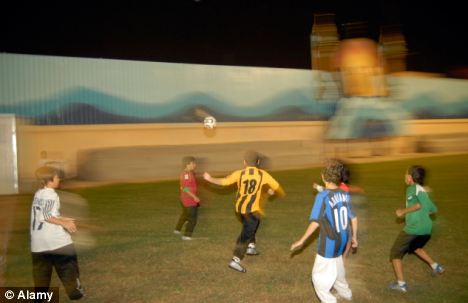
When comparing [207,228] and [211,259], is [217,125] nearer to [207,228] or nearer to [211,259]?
[207,228]

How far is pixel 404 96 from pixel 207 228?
77.4 feet

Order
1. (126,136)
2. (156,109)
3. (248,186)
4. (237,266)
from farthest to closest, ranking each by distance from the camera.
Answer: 1. (156,109)
2. (126,136)
3. (248,186)
4. (237,266)

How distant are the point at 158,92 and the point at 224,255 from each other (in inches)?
593

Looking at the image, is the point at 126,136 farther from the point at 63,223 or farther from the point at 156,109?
the point at 63,223

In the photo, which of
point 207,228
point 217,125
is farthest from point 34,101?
point 207,228

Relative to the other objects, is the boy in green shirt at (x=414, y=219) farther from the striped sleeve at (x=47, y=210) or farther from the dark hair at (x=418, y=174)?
the striped sleeve at (x=47, y=210)

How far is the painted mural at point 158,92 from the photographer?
18266 mm

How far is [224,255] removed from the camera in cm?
806

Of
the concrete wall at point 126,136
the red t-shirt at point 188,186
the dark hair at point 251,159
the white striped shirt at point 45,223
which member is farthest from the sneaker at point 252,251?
the concrete wall at point 126,136

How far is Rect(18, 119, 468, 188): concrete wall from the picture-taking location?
1783cm

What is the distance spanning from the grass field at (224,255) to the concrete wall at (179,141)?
3841 mm

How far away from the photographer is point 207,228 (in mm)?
10250

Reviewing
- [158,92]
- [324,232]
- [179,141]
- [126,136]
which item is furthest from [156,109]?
[324,232]

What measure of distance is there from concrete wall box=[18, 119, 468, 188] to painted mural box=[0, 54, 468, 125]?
1.99 feet
